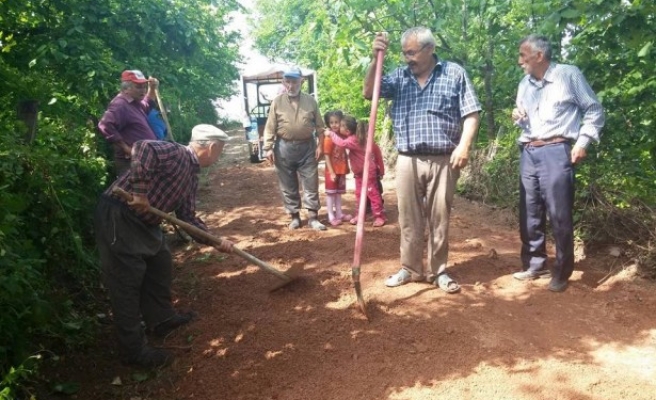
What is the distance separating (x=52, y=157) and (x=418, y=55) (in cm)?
257

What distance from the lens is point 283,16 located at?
99.2 ft

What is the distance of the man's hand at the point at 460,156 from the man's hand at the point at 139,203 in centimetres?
213

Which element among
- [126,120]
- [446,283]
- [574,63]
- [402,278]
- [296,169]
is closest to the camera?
[446,283]

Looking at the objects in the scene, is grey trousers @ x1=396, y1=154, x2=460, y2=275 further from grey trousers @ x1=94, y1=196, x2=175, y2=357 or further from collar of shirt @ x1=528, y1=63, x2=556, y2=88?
grey trousers @ x1=94, y1=196, x2=175, y2=357

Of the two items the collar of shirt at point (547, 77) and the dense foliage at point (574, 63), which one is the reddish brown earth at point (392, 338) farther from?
the collar of shirt at point (547, 77)

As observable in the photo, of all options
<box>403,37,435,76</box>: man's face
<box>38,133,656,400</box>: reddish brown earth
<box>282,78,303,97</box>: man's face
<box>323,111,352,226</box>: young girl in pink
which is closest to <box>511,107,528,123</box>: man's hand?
<box>403,37,435,76</box>: man's face

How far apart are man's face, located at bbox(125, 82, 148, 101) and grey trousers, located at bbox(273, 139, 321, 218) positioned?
1542 millimetres

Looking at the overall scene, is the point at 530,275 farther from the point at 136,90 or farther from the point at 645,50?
the point at 136,90

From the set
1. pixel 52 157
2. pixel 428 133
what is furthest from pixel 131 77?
pixel 428 133

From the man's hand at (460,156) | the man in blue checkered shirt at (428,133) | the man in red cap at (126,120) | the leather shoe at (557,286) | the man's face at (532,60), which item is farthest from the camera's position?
the man in red cap at (126,120)

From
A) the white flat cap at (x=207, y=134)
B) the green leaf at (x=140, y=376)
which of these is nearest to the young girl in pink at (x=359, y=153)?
the white flat cap at (x=207, y=134)

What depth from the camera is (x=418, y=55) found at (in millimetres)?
3502

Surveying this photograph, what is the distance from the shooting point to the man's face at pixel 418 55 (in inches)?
137

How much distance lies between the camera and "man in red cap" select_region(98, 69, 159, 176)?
4.54 metres
